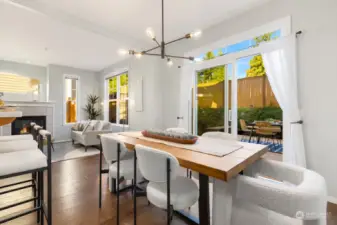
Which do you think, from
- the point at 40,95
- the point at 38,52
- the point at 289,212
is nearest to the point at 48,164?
the point at 289,212

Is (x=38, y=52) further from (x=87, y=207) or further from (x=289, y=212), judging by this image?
(x=289, y=212)

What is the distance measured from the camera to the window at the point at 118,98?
5.84m

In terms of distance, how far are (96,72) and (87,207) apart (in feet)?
19.9

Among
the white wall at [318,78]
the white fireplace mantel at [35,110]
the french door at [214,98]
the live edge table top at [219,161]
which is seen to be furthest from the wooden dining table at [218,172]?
the white fireplace mantel at [35,110]

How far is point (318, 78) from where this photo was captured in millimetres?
2182

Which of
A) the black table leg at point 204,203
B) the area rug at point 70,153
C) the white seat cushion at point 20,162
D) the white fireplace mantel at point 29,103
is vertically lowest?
the area rug at point 70,153

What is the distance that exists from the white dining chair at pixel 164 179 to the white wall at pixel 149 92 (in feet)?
9.84

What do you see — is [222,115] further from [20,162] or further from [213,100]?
[20,162]

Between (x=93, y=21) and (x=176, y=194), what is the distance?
134 inches

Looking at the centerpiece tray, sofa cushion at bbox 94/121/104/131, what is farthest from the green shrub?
sofa cushion at bbox 94/121/104/131

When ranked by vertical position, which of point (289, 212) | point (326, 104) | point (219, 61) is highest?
point (219, 61)

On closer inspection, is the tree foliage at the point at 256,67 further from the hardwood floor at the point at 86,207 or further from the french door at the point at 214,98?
the hardwood floor at the point at 86,207

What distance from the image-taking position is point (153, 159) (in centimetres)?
127

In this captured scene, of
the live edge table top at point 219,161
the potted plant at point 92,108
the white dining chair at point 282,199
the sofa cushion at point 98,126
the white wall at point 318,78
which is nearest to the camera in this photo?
the white dining chair at point 282,199
